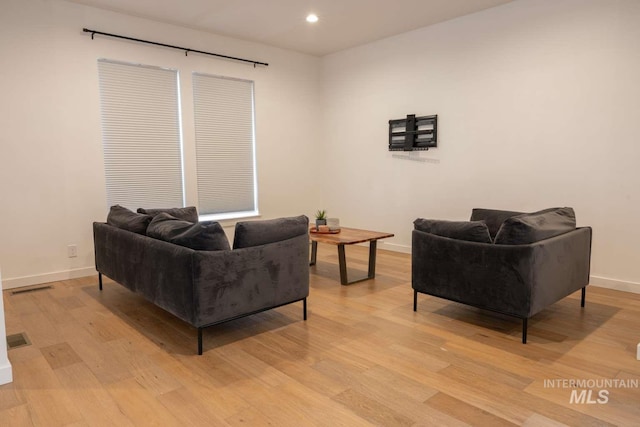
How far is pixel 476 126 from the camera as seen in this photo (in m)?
5.01

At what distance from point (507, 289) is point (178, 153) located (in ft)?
13.6

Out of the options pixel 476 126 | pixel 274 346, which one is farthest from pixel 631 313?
pixel 274 346

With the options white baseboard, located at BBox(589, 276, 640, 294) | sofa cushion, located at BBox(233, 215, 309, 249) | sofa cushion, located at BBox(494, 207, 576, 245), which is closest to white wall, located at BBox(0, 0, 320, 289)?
sofa cushion, located at BBox(233, 215, 309, 249)

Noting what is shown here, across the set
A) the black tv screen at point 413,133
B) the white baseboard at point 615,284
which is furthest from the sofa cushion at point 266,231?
the white baseboard at point 615,284

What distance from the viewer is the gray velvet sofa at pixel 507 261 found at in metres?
2.82

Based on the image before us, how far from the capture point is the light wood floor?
2.10 metres

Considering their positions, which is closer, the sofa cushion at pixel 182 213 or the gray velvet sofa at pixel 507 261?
the gray velvet sofa at pixel 507 261

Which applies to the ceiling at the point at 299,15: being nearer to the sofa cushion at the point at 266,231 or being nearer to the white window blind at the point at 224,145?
the white window blind at the point at 224,145

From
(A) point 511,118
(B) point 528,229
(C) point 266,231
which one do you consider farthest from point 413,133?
(C) point 266,231

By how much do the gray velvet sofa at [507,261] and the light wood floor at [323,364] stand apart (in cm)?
27

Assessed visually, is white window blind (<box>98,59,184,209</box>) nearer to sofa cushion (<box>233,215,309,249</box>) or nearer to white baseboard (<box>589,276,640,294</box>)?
sofa cushion (<box>233,215,309,249</box>)

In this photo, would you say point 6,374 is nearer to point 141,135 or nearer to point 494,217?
point 141,135

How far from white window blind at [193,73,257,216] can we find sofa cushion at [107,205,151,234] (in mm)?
1694

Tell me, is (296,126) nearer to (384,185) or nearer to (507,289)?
(384,185)
